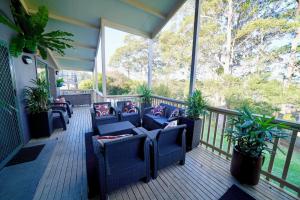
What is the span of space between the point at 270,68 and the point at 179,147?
6360 millimetres

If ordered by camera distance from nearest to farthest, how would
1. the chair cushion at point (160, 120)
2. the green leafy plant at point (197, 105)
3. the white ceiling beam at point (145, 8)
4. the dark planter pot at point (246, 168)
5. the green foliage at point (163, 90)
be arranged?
the dark planter pot at point (246, 168) → the green leafy plant at point (197, 105) → the chair cushion at point (160, 120) → the white ceiling beam at point (145, 8) → the green foliage at point (163, 90)

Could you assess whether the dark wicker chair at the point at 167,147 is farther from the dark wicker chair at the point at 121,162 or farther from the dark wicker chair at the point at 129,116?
the dark wicker chair at the point at 129,116

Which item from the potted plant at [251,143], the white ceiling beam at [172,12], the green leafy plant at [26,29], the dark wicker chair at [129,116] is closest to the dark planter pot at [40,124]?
the green leafy plant at [26,29]

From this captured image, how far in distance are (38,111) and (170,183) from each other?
3.49 m

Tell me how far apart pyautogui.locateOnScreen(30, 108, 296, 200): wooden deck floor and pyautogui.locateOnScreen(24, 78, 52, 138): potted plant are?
123 centimetres

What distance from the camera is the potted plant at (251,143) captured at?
1665 mm

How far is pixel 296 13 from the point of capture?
4.67 meters

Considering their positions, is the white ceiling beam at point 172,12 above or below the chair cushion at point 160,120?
above

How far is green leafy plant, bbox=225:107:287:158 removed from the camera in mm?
1650

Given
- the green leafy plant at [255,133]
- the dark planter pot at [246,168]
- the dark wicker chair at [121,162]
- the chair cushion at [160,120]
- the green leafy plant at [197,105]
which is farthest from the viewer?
the chair cushion at [160,120]

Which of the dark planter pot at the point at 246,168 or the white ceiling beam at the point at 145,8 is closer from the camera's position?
the dark planter pot at the point at 246,168

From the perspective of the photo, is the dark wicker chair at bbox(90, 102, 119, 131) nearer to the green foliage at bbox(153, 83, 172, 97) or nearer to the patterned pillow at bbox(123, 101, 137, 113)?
the patterned pillow at bbox(123, 101, 137, 113)

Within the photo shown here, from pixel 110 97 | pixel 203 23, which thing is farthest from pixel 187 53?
pixel 110 97

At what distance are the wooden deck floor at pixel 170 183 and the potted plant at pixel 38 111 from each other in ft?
4.03
